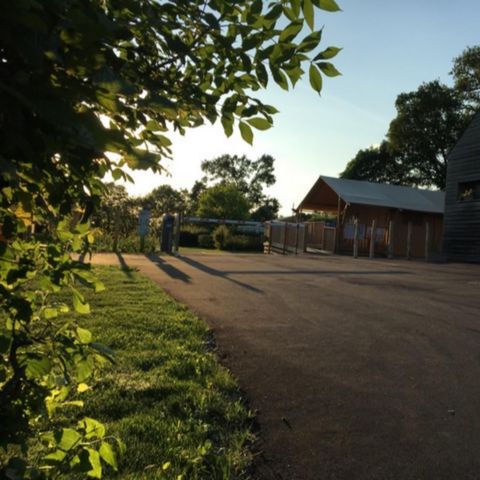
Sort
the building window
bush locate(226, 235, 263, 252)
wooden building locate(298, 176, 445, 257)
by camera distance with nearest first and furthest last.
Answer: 1. the building window
2. bush locate(226, 235, 263, 252)
3. wooden building locate(298, 176, 445, 257)

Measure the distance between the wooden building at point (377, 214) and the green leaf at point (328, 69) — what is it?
88.2 feet

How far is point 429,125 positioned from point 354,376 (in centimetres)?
5256

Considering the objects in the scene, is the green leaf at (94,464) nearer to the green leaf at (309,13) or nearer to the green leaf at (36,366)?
the green leaf at (36,366)

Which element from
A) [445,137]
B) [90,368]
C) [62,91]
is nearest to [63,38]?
[62,91]

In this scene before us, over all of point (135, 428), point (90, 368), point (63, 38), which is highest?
point (63, 38)

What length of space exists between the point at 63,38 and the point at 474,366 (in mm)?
5279

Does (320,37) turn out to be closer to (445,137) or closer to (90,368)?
(90,368)

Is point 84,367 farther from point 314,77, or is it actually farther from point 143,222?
point 143,222

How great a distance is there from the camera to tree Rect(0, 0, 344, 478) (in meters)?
0.91

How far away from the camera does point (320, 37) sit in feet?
4.93

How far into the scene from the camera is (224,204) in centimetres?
4675

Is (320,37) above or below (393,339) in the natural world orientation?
above

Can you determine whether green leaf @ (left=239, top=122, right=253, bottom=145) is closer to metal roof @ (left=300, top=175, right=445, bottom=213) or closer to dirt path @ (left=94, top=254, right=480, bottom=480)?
dirt path @ (left=94, top=254, right=480, bottom=480)

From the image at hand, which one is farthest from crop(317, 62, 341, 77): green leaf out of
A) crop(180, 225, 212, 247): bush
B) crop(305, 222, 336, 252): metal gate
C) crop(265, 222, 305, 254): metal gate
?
crop(180, 225, 212, 247): bush
